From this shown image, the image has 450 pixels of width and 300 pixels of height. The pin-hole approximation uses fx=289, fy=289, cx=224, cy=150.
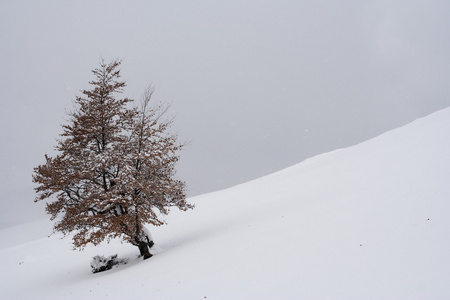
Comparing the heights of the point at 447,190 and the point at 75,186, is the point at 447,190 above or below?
below

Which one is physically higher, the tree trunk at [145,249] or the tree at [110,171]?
the tree at [110,171]

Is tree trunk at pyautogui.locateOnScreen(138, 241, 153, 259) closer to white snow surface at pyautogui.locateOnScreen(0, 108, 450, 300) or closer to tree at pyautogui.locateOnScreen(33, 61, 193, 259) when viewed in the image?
tree at pyautogui.locateOnScreen(33, 61, 193, 259)

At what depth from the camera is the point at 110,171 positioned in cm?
1681

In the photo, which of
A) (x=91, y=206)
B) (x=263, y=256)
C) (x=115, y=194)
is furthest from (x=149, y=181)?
(x=263, y=256)

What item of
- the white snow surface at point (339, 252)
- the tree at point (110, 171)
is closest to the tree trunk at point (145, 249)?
the tree at point (110, 171)

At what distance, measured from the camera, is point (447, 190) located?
10.1 m

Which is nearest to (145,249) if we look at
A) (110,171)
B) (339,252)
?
(110,171)

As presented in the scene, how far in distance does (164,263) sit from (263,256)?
5.61m

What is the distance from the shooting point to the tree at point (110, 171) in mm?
15328

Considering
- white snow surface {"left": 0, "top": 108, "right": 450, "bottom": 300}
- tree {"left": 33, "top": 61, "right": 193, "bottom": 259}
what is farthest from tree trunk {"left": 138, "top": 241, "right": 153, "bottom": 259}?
white snow surface {"left": 0, "top": 108, "right": 450, "bottom": 300}

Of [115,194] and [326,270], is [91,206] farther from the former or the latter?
[326,270]

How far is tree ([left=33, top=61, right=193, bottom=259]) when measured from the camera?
15.3 metres

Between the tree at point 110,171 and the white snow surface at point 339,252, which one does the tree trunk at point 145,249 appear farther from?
the white snow surface at point 339,252

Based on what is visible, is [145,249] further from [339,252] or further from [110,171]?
[339,252]
